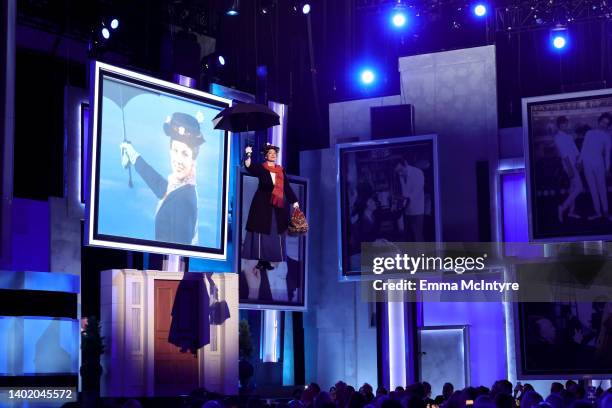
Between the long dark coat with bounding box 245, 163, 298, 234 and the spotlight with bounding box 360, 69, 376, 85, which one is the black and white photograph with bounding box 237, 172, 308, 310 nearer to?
the long dark coat with bounding box 245, 163, 298, 234

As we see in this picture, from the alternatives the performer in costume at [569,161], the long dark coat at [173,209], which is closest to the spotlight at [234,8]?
the long dark coat at [173,209]

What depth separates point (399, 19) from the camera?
21016mm

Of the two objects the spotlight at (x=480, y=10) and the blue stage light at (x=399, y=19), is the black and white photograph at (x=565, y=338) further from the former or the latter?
the blue stage light at (x=399, y=19)

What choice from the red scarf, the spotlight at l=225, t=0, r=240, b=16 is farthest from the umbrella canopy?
the spotlight at l=225, t=0, r=240, b=16

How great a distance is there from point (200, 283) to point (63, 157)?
3.27m

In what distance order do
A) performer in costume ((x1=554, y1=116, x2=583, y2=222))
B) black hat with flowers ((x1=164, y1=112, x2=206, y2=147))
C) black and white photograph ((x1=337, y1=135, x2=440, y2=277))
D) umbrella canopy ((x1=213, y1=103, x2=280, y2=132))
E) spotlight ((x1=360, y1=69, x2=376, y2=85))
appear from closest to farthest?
umbrella canopy ((x1=213, y1=103, x2=280, y2=132)) < black hat with flowers ((x1=164, y1=112, x2=206, y2=147)) < performer in costume ((x1=554, y1=116, x2=583, y2=222)) < black and white photograph ((x1=337, y1=135, x2=440, y2=277)) < spotlight ((x1=360, y1=69, x2=376, y2=85))

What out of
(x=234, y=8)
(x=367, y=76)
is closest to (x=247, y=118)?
(x=234, y=8)

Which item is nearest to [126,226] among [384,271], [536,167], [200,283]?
[200,283]

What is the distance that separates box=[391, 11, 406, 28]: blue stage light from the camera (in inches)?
816

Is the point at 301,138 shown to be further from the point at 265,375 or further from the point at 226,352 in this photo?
the point at 226,352

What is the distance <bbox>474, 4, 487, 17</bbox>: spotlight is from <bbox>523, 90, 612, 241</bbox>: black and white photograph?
2404 mm

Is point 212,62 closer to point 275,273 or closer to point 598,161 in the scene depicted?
point 275,273

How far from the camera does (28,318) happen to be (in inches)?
662

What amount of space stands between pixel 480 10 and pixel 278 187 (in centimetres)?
Result: 650
